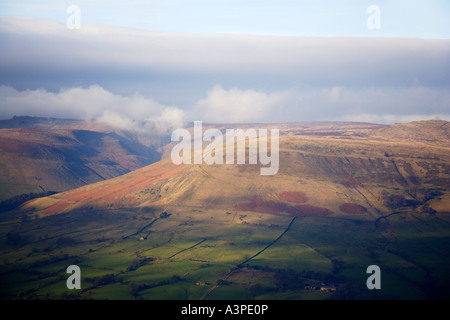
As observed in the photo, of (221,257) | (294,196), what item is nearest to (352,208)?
(294,196)

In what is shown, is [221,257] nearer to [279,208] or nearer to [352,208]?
[279,208]

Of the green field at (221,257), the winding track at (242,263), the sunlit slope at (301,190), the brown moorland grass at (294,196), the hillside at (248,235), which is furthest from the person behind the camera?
the brown moorland grass at (294,196)

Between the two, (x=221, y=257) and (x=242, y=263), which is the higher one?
(x=221, y=257)

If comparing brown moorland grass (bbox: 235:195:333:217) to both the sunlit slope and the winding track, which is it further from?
the winding track

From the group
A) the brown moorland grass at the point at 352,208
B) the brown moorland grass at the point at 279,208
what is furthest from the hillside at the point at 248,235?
the brown moorland grass at the point at 279,208

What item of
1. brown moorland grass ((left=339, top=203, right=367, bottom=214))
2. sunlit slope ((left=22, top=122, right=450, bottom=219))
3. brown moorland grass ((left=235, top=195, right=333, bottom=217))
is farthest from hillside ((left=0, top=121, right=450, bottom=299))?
brown moorland grass ((left=235, top=195, right=333, bottom=217))

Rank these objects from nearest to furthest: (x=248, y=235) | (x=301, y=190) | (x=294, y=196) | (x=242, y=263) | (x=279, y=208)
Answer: (x=242, y=263) < (x=248, y=235) < (x=279, y=208) < (x=294, y=196) < (x=301, y=190)

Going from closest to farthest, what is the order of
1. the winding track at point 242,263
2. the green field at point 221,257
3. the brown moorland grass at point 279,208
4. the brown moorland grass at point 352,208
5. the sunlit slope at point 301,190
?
the winding track at point 242,263 → the green field at point 221,257 → the brown moorland grass at point 352,208 → the brown moorland grass at point 279,208 → the sunlit slope at point 301,190

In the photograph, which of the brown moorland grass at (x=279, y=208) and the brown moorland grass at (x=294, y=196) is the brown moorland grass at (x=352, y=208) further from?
the brown moorland grass at (x=294, y=196)
